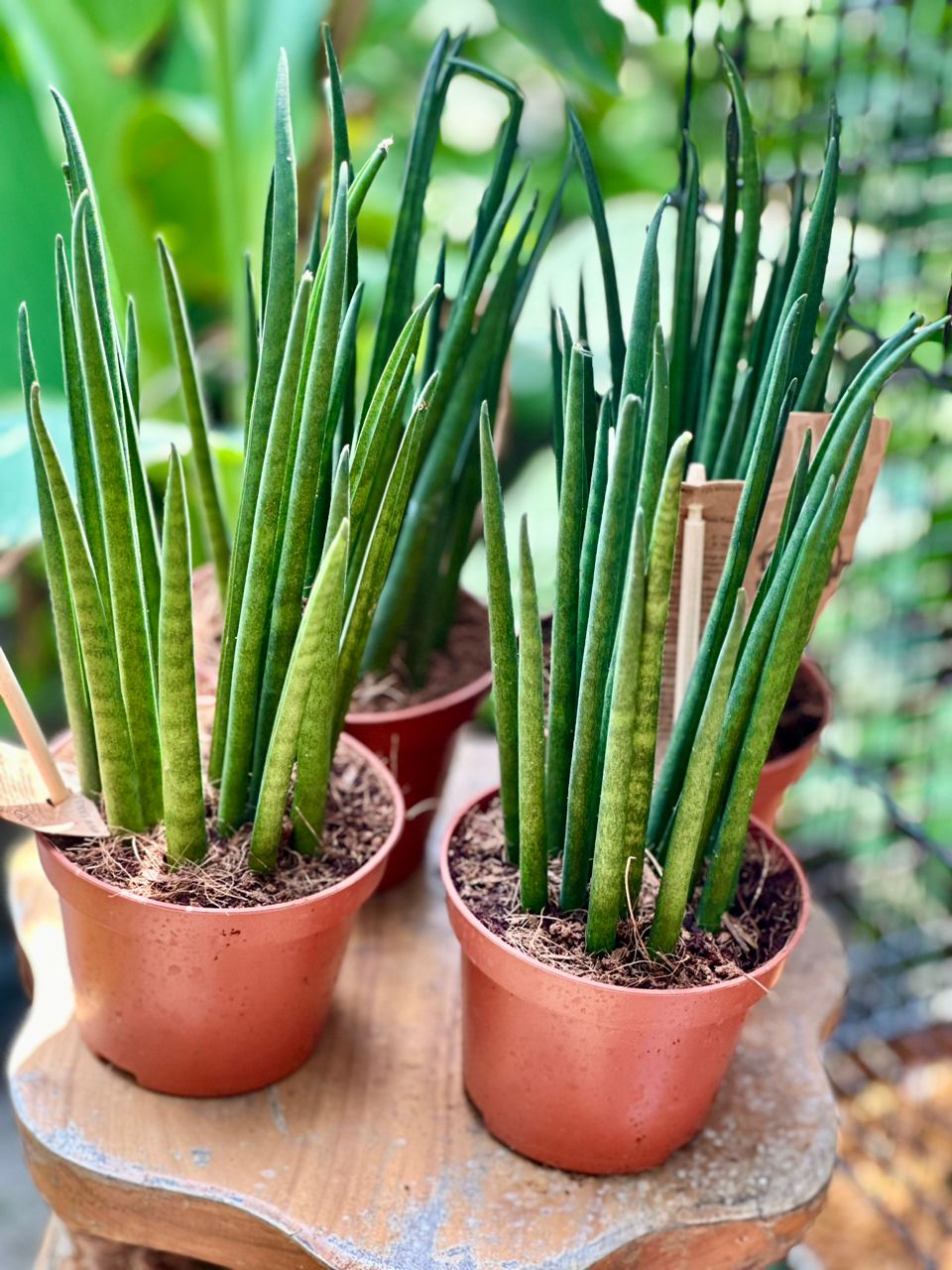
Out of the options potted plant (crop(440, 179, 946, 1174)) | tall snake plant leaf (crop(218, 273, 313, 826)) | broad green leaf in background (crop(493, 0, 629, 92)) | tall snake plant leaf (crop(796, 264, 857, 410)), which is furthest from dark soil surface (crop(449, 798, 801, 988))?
broad green leaf in background (crop(493, 0, 629, 92))

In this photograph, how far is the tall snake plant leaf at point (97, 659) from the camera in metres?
0.43

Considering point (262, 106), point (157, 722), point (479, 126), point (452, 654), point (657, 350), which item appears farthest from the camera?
point (479, 126)

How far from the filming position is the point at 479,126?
1.59 metres

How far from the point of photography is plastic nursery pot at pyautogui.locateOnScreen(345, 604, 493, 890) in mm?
653

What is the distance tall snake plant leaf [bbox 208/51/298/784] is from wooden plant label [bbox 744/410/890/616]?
212 mm

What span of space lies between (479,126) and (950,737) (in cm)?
104

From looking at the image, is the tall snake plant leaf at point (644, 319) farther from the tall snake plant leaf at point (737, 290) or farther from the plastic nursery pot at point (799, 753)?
the plastic nursery pot at point (799, 753)

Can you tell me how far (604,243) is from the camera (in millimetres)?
491

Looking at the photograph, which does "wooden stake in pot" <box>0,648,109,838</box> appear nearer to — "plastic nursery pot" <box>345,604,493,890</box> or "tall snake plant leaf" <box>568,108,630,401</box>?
"plastic nursery pot" <box>345,604,493,890</box>

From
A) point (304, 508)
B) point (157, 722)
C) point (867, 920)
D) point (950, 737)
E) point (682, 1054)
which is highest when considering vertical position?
point (304, 508)

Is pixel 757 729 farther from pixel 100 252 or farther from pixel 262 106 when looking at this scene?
pixel 262 106

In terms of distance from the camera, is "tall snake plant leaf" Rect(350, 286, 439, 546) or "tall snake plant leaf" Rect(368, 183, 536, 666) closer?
"tall snake plant leaf" Rect(350, 286, 439, 546)

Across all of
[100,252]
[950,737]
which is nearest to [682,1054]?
[100,252]

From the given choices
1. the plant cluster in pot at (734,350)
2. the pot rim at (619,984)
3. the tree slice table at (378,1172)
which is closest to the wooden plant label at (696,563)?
the plant cluster in pot at (734,350)
